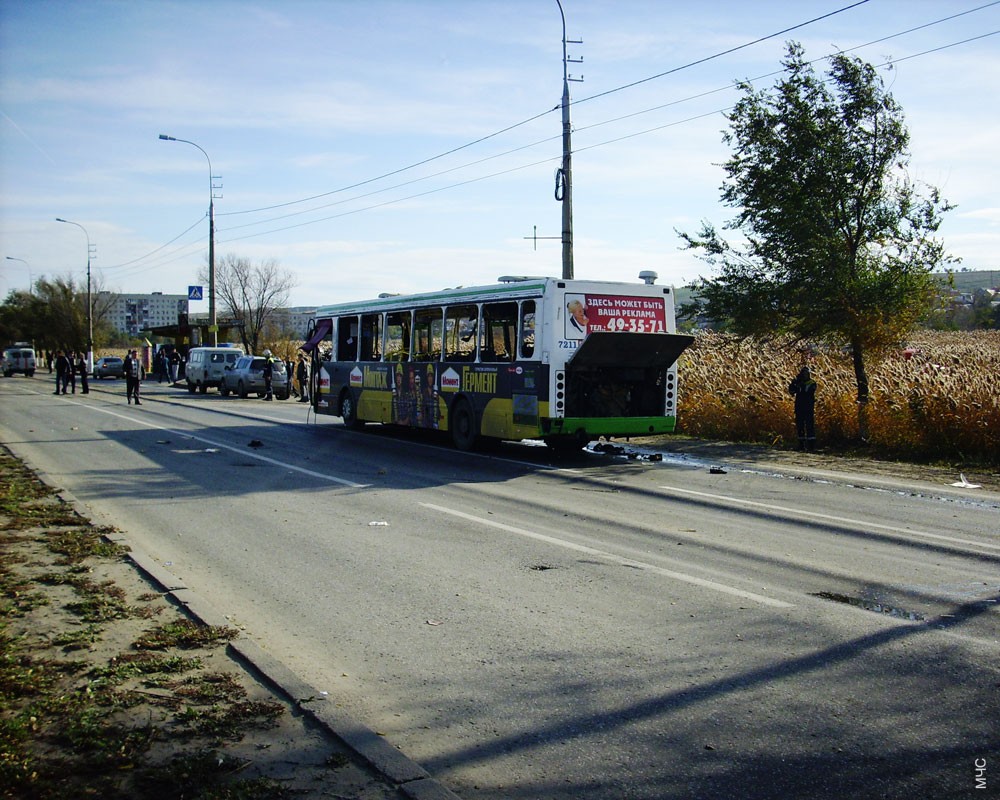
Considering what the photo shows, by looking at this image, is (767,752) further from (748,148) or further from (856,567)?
(748,148)

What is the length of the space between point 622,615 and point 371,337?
15560 millimetres

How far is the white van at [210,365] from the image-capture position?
4547 cm

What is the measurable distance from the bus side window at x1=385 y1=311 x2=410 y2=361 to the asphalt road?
609 cm

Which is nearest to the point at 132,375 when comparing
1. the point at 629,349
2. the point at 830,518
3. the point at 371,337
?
the point at 371,337

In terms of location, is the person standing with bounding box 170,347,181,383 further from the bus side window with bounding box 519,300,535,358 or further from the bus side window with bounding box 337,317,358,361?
the bus side window with bounding box 519,300,535,358

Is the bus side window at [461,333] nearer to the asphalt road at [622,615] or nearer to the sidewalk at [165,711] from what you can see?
the asphalt road at [622,615]

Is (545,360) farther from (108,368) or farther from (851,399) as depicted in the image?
(108,368)

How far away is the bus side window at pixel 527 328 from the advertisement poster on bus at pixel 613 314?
633mm

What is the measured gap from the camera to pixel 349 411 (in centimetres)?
2272

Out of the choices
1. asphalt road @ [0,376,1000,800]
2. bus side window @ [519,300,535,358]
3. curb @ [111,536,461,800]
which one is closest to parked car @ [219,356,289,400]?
bus side window @ [519,300,535,358]

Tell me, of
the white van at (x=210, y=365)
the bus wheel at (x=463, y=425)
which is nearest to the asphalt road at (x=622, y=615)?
the bus wheel at (x=463, y=425)

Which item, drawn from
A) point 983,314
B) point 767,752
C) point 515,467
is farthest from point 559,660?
point 983,314

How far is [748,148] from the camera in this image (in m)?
19.6

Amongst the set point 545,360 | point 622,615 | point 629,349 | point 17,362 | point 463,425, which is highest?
point 629,349
